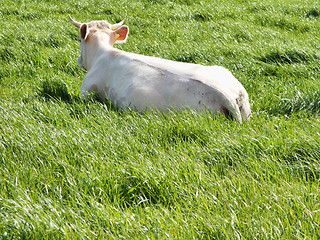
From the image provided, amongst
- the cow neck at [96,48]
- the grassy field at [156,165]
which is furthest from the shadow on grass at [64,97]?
the cow neck at [96,48]

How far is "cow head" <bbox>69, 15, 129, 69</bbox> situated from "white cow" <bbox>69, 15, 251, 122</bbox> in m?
0.48

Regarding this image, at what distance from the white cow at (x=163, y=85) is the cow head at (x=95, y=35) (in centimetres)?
48

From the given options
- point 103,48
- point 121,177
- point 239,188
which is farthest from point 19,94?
point 239,188

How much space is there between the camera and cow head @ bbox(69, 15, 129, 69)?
529 cm

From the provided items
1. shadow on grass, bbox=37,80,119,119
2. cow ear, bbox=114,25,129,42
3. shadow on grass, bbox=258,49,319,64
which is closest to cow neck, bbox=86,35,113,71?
cow ear, bbox=114,25,129,42

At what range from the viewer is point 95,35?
5.35 metres

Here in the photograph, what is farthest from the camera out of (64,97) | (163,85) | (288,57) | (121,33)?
(288,57)

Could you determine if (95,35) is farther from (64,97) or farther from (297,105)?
(297,105)

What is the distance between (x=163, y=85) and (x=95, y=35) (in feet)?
6.12

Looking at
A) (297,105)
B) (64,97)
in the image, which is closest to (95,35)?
(64,97)

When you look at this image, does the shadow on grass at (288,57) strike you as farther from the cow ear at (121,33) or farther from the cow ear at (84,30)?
the cow ear at (84,30)

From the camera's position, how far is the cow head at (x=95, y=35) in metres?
5.29

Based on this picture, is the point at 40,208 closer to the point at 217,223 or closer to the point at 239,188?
the point at 217,223

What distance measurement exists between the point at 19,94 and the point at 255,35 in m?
5.11
